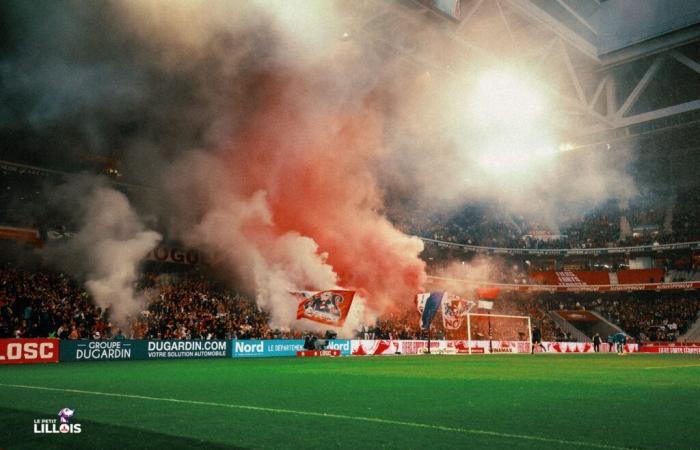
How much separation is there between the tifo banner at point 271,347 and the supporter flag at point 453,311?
5.76 metres

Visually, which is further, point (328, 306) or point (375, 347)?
point (375, 347)

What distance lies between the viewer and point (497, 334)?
4250cm

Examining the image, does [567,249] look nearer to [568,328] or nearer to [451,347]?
[568,328]

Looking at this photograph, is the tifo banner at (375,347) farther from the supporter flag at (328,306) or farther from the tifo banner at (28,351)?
the tifo banner at (28,351)

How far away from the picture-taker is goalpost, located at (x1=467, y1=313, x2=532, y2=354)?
1341 inches

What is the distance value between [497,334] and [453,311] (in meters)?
12.6

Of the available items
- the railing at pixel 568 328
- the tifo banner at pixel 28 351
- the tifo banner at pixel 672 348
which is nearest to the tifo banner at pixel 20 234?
the tifo banner at pixel 28 351

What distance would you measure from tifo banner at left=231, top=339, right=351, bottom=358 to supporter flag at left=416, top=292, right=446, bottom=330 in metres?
4.30

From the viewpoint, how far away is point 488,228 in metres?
52.9

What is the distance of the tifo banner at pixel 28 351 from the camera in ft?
61.0

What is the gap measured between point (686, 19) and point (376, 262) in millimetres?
22940

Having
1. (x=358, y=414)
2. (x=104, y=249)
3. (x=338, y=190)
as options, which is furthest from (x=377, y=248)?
(x=358, y=414)

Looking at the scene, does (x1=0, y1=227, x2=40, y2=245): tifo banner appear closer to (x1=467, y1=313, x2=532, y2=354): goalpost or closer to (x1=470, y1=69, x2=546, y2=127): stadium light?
(x1=470, y1=69, x2=546, y2=127): stadium light

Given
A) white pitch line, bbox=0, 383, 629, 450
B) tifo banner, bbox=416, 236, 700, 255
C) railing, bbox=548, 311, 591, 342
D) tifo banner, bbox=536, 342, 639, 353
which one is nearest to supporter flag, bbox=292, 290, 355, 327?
tifo banner, bbox=536, 342, 639, 353
